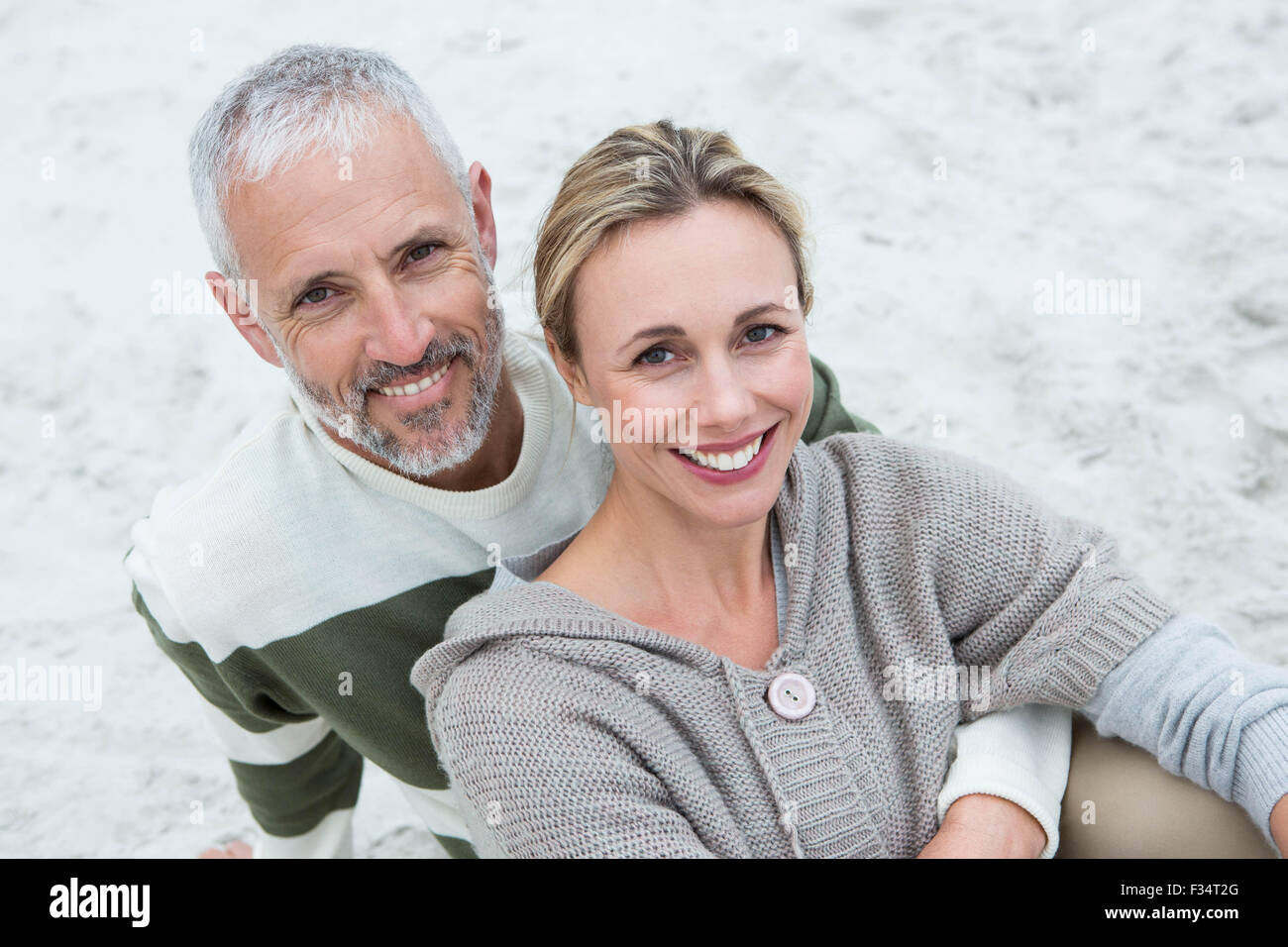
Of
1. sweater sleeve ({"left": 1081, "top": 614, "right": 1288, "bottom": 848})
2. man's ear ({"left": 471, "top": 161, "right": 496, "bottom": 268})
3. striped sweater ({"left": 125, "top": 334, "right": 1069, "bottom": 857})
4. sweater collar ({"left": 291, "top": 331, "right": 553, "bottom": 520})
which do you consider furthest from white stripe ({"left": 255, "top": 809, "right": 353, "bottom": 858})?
sweater sleeve ({"left": 1081, "top": 614, "right": 1288, "bottom": 848})

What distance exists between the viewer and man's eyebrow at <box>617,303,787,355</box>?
1642mm

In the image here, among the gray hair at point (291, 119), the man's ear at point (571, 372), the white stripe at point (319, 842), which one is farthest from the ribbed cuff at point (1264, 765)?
the white stripe at point (319, 842)

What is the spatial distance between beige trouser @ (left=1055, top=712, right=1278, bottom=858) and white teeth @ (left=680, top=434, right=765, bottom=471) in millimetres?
701

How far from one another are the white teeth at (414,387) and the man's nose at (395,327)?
5 centimetres

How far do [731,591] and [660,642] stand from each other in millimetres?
195

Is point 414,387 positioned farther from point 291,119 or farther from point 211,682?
point 211,682

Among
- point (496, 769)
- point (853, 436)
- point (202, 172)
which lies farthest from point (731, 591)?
point (202, 172)

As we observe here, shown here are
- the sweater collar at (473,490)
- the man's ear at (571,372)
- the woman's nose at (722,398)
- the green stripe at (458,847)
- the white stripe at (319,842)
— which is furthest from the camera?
the white stripe at (319,842)

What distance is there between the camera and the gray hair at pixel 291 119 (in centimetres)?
183

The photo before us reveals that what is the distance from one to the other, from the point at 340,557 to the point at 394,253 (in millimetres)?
503

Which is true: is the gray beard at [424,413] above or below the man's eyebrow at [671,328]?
below

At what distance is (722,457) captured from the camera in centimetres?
171

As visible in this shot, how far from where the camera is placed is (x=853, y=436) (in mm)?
1969

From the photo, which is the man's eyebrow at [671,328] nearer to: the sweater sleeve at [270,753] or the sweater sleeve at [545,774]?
the sweater sleeve at [545,774]
